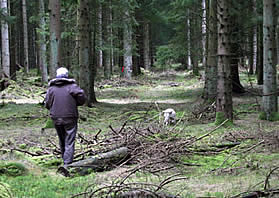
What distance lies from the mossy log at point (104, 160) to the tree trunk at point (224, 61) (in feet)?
14.6

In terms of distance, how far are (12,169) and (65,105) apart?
60.3 inches

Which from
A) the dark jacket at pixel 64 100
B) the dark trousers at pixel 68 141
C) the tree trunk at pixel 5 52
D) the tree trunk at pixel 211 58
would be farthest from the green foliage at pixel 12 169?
the tree trunk at pixel 5 52

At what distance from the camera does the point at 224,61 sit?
1136 cm

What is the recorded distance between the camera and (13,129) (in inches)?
505

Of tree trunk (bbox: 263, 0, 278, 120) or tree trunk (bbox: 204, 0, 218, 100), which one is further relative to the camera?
tree trunk (bbox: 204, 0, 218, 100)

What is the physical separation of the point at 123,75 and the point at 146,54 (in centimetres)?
1251

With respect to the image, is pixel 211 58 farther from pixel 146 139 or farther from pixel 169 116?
pixel 146 139

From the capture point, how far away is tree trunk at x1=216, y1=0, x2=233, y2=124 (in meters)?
11.3

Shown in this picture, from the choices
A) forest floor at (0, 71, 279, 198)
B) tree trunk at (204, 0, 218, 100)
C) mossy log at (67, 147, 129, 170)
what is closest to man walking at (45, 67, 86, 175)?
mossy log at (67, 147, 129, 170)

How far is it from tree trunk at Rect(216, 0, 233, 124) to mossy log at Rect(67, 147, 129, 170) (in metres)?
4.45

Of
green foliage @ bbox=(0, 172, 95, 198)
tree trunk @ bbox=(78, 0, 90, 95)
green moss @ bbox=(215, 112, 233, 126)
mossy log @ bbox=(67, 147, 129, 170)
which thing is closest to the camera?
green foliage @ bbox=(0, 172, 95, 198)

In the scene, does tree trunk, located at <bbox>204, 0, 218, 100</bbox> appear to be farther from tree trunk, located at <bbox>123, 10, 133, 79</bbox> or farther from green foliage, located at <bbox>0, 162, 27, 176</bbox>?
tree trunk, located at <bbox>123, 10, 133, 79</bbox>

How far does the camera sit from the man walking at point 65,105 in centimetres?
747

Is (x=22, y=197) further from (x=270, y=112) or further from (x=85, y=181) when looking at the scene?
(x=270, y=112)
